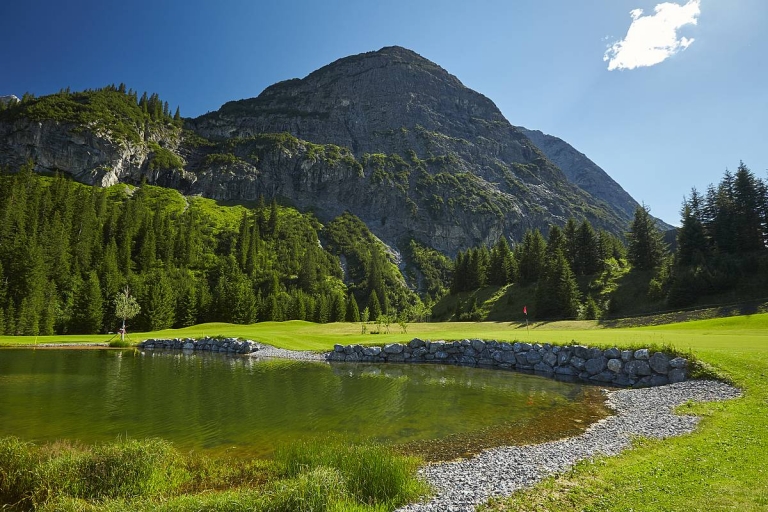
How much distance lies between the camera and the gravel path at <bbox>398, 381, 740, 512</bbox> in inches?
374

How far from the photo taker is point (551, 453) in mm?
12891

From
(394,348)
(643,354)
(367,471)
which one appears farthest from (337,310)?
(367,471)

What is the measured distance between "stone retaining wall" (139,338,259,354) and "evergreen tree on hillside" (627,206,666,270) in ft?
262

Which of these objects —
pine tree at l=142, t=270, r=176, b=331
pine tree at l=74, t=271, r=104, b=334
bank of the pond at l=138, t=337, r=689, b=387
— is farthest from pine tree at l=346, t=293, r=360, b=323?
bank of the pond at l=138, t=337, r=689, b=387

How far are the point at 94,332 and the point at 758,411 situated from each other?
319 ft

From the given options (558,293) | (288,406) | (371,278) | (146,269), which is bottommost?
(288,406)

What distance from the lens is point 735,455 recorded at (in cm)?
1015

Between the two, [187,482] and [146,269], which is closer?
[187,482]

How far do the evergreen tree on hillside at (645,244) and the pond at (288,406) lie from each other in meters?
66.5

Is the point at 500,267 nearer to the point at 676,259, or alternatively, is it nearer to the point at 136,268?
the point at 676,259

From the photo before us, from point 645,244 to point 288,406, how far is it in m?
85.9

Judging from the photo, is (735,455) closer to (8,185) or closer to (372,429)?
(372,429)

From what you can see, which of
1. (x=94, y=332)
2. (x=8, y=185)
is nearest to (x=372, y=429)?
(x=94, y=332)

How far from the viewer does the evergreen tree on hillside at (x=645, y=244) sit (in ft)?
259
